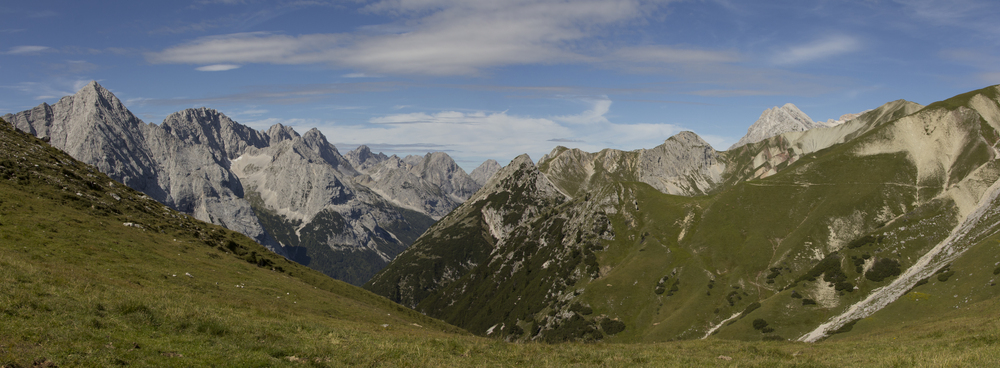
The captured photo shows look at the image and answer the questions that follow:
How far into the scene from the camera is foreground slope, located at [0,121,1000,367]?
2019 cm

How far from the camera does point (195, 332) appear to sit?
24.3 metres

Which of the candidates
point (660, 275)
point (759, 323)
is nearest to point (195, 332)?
point (759, 323)

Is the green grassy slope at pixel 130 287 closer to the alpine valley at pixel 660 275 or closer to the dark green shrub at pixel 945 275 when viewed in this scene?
the alpine valley at pixel 660 275

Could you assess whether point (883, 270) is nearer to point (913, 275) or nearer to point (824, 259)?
point (913, 275)

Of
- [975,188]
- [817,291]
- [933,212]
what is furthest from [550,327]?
[975,188]

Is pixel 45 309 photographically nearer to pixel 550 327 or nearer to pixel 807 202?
pixel 550 327

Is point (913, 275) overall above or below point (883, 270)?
above

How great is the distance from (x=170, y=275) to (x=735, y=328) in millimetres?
126258

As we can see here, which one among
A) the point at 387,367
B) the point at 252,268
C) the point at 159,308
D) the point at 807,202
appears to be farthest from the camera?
the point at 807,202

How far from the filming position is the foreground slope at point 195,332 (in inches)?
795

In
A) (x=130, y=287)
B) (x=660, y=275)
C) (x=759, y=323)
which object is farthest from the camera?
(x=660, y=275)

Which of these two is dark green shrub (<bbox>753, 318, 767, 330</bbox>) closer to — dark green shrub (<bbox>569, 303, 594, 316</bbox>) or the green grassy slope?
dark green shrub (<bbox>569, 303, 594, 316</bbox>)

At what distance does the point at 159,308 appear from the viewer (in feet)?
87.4

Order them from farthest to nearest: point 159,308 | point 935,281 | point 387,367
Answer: point 935,281
point 159,308
point 387,367
